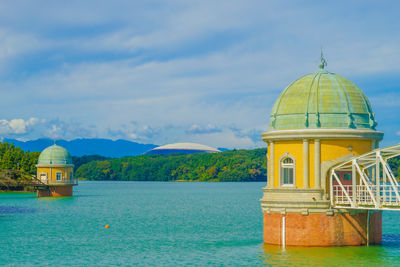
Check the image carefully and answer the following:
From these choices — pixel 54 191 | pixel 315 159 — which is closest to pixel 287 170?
pixel 315 159

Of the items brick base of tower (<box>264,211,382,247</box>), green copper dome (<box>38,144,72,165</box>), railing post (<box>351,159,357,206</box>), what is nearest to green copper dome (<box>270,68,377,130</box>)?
railing post (<box>351,159,357,206</box>)

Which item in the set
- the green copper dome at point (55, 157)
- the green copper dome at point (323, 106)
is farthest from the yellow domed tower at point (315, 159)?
the green copper dome at point (55, 157)

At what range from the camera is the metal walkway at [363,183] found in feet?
118

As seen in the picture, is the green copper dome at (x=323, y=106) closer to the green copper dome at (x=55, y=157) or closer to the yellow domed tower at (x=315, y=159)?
the yellow domed tower at (x=315, y=159)

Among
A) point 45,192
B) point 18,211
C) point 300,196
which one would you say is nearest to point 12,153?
point 45,192

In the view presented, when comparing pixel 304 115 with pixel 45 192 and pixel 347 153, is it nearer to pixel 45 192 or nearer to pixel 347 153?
pixel 347 153

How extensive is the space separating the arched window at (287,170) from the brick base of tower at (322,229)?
2.06 meters

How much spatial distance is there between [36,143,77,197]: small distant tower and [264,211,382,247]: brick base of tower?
250ft

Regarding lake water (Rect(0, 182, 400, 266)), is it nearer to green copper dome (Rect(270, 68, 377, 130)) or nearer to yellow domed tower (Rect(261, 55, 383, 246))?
yellow domed tower (Rect(261, 55, 383, 246))

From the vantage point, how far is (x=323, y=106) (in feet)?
128

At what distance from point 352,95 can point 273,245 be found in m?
10.4

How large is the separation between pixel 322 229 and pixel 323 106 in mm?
7291

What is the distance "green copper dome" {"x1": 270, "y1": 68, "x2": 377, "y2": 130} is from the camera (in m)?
39.0

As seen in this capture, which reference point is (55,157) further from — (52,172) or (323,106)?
(323,106)
